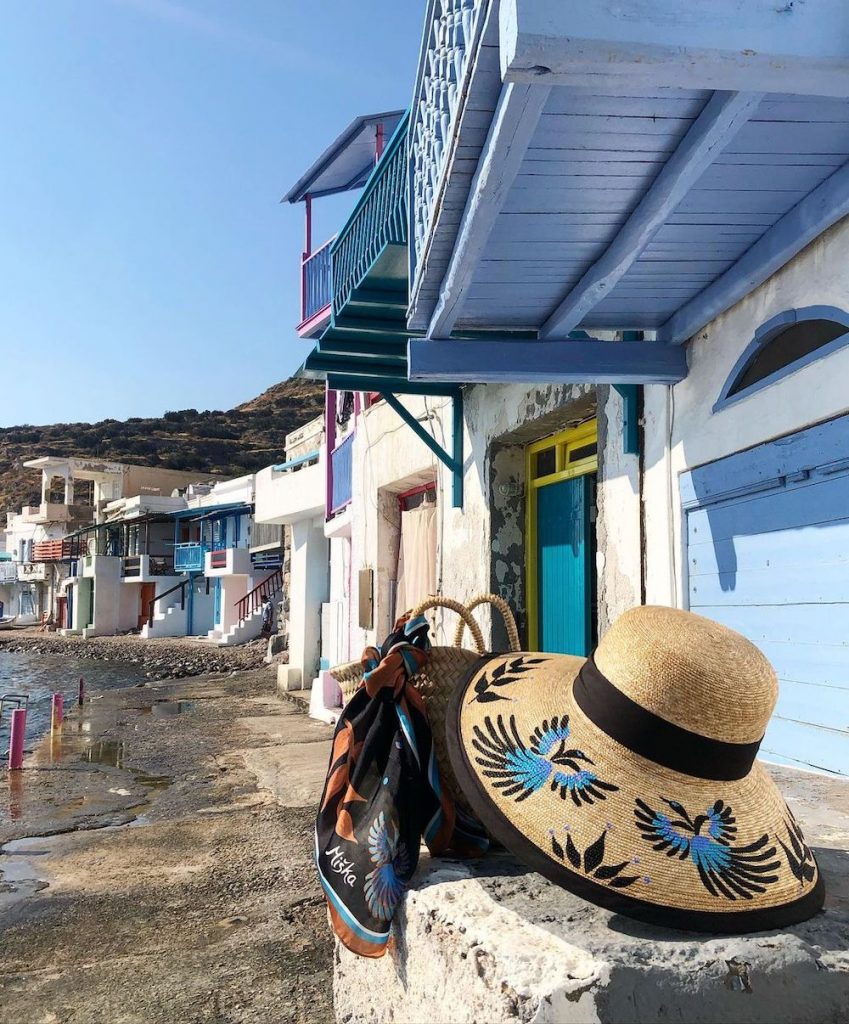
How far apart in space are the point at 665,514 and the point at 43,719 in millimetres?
14523

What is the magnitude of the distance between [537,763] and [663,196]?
6.67 ft

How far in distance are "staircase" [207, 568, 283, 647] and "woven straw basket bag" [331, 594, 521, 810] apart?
30.4 m

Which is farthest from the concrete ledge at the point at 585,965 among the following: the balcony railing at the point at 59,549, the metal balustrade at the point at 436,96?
the balcony railing at the point at 59,549

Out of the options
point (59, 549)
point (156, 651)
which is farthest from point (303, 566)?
point (59, 549)

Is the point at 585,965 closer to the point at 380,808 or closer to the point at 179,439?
the point at 380,808

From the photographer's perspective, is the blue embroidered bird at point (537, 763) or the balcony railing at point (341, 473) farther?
the balcony railing at point (341, 473)

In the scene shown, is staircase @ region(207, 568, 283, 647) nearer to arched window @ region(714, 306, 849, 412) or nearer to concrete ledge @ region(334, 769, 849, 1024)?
arched window @ region(714, 306, 849, 412)

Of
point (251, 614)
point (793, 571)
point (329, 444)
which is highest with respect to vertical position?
point (329, 444)

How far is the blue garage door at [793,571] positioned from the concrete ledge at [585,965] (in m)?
1.63

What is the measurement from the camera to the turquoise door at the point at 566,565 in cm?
646

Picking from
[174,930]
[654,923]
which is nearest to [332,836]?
[654,923]

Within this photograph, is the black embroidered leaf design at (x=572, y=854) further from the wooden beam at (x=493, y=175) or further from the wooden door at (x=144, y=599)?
the wooden door at (x=144, y=599)

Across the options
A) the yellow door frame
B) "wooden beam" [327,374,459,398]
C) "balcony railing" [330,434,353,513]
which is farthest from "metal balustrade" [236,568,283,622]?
the yellow door frame

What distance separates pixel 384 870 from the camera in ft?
7.29
